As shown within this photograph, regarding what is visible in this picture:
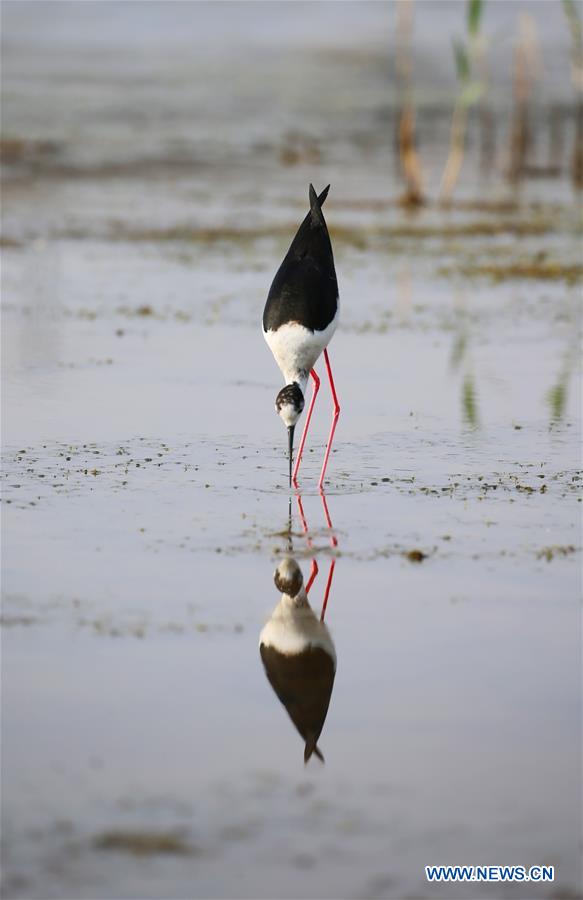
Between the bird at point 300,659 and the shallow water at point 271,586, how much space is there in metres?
0.05

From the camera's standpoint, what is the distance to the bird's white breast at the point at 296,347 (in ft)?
27.1

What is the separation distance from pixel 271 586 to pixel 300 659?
77 cm

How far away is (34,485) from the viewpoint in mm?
7793

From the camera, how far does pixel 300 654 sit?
18.7 ft

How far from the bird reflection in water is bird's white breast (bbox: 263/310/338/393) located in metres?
1.87

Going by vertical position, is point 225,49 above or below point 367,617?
above

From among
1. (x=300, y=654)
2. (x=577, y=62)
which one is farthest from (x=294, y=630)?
(x=577, y=62)

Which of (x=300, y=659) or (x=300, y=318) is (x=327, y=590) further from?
(x=300, y=318)

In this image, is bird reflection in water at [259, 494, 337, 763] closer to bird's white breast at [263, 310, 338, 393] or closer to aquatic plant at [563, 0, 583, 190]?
bird's white breast at [263, 310, 338, 393]

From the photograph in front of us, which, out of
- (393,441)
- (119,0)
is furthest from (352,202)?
(119,0)

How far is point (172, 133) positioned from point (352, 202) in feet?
40.1

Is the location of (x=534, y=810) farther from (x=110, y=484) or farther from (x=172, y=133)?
(x=172, y=133)

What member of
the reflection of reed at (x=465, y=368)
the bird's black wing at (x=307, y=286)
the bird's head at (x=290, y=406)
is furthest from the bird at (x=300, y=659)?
the reflection of reed at (x=465, y=368)

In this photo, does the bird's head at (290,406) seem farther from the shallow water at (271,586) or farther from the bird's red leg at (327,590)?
the bird's red leg at (327,590)
